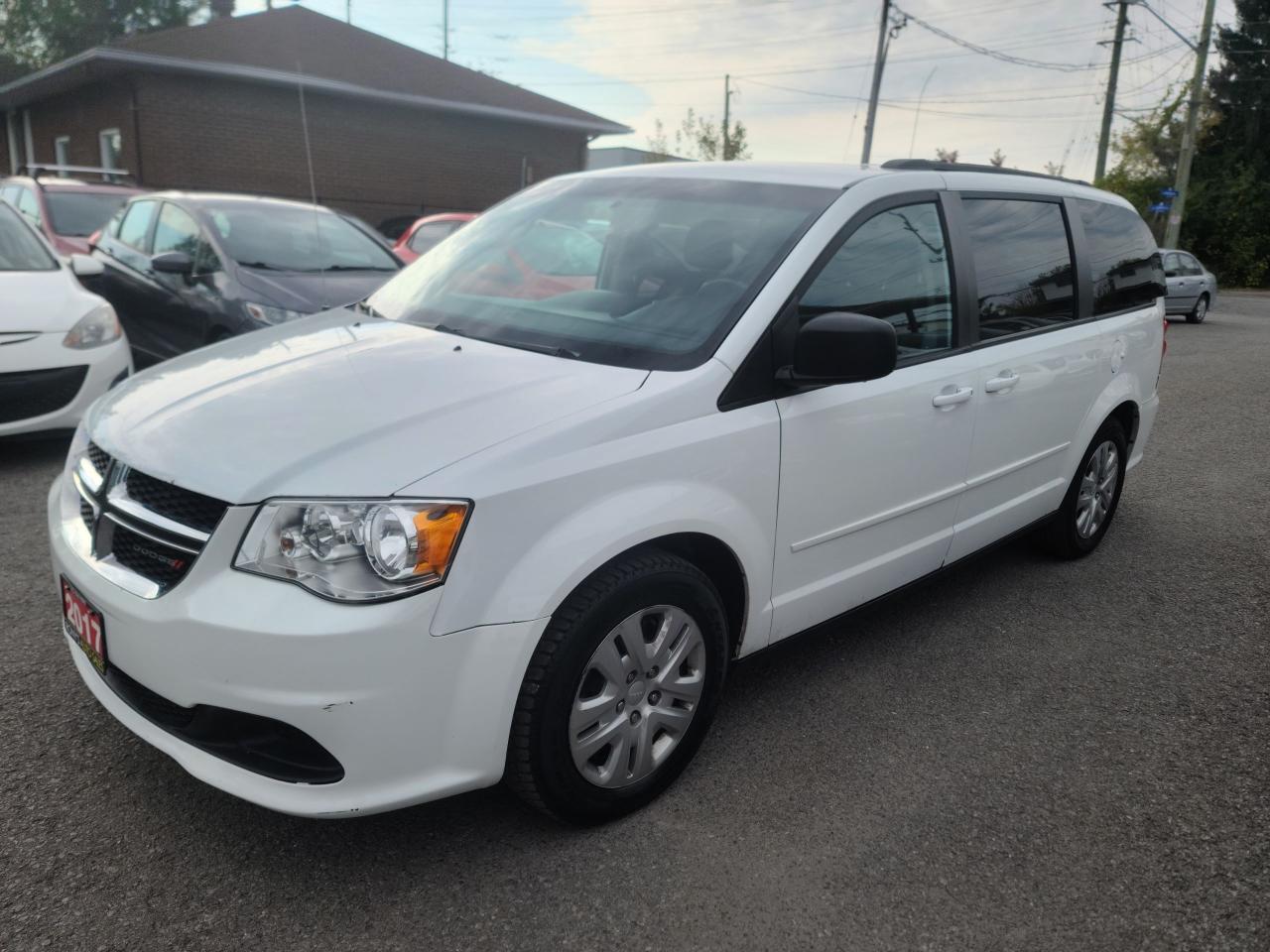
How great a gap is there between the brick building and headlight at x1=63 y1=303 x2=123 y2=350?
11.5 m

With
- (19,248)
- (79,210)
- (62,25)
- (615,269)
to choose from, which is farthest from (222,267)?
(62,25)

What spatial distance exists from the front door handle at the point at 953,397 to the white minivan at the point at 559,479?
0.02m

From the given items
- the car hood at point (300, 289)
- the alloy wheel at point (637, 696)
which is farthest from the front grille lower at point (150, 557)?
the car hood at point (300, 289)

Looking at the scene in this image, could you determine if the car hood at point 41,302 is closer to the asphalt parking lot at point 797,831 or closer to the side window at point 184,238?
the side window at point 184,238

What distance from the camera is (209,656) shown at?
85.0 inches

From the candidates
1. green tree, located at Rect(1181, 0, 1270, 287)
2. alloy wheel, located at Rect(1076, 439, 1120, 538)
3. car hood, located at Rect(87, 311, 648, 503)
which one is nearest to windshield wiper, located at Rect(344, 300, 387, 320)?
car hood, located at Rect(87, 311, 648, 503)

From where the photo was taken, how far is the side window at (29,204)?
387 inches

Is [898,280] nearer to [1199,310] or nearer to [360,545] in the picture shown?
[360,545]

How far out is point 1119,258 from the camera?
15.3 feet

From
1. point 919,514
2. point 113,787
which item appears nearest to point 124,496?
point 113,787

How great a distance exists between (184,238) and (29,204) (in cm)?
398

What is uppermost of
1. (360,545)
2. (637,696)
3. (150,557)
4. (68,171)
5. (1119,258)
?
(68,171)

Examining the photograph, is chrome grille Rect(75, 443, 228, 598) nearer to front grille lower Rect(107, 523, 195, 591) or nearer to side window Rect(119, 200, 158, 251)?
front grille lower Rect(107, 523, 195, 591)

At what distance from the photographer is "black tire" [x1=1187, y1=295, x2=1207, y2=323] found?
1970 cm
